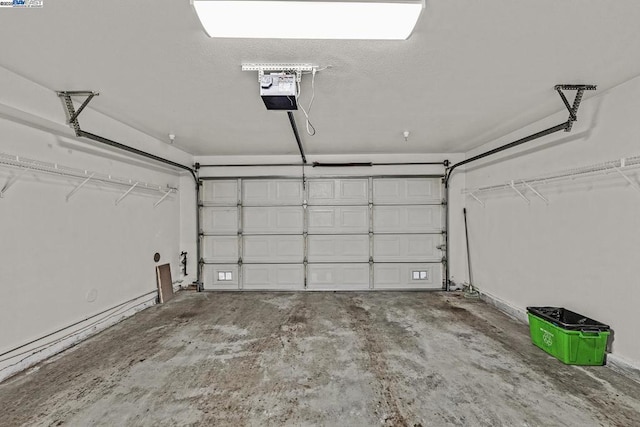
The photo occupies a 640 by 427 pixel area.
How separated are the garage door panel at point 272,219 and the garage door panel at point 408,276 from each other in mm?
1786

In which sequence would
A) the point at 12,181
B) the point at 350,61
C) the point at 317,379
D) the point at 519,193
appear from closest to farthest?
the point at 350,61 → the point at 317,379 → the point at 12,181 → the point at 519,193

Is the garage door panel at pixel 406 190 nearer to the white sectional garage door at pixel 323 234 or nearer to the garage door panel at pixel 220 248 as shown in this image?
the white sectional garage door at pixel 323 234

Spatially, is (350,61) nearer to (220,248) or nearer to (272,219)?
(272,219)

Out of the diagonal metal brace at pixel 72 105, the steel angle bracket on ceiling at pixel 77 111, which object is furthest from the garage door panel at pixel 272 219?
the diagonal metal brace at pixel 72 105

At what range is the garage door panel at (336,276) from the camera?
484cm

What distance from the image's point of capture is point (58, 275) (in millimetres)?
Result: 2631

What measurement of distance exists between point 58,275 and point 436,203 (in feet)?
17.4

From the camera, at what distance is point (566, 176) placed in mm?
2689

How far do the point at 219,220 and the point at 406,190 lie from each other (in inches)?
140

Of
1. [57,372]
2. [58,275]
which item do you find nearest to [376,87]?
[58,275]

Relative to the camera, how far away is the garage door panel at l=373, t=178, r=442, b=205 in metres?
4.84

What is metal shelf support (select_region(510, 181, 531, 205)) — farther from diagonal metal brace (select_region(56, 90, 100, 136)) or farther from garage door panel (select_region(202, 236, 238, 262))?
diagonal metal brace (select_region(56, 90, 100, 136))

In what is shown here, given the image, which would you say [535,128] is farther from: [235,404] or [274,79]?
[235,404]

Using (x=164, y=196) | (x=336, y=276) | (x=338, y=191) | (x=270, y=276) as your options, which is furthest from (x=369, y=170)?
(x=164, y=196)
